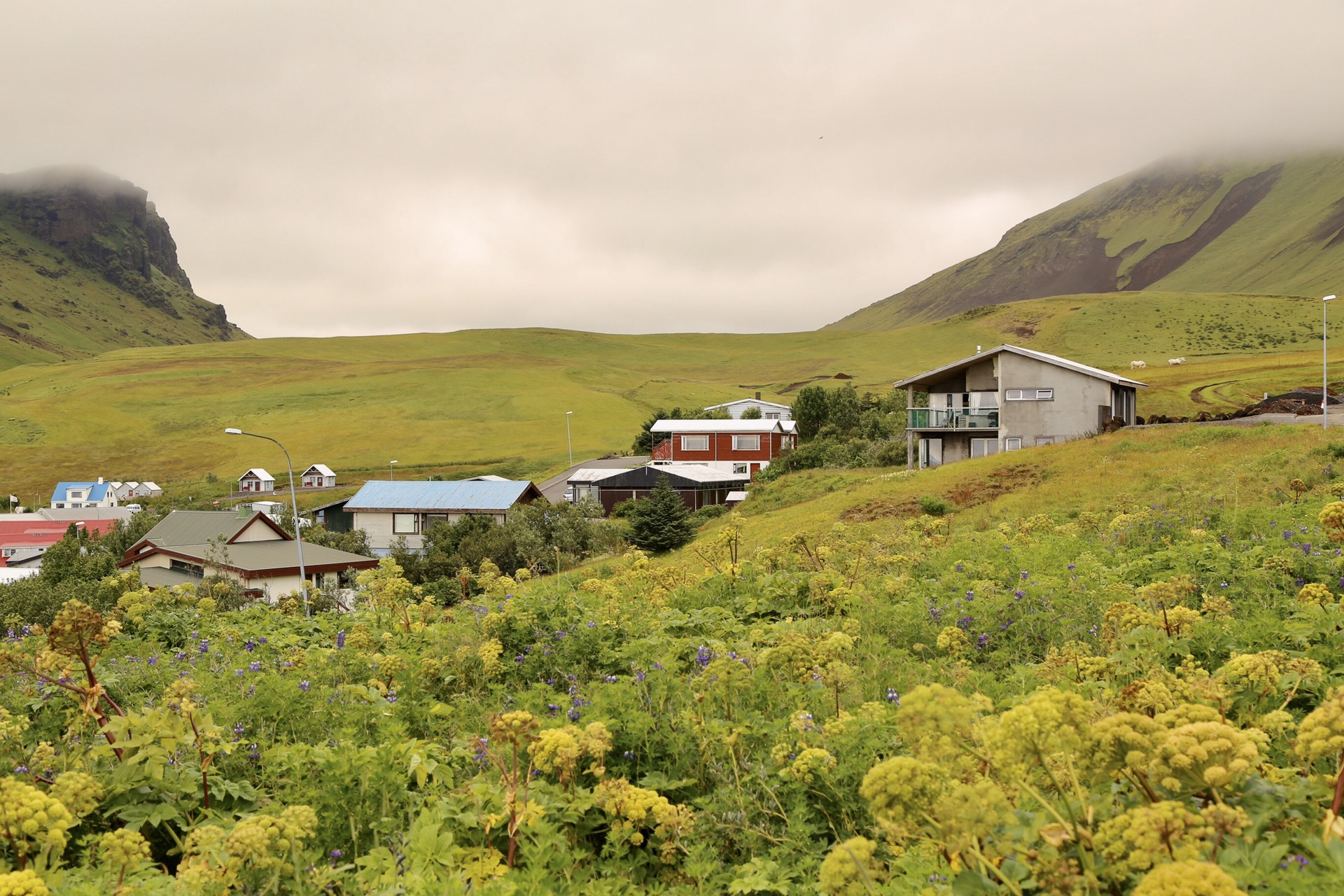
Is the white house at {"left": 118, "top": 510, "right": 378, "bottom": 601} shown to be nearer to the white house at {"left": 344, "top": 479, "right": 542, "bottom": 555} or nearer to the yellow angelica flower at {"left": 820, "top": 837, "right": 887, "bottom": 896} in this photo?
the white house at {"left": 344, "top": 479, "right": 542, "bottom": 555}

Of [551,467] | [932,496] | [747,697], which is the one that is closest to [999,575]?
[747,697]

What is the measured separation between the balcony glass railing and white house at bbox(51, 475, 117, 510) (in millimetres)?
100429

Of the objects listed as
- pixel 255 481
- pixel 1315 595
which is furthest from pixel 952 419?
pixel 255 481

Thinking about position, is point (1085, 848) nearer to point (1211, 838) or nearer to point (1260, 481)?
point (1211, 838)

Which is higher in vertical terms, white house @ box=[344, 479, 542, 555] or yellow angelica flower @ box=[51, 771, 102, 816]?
yellow angelica flower @ box=[51, 771, 102, 816]

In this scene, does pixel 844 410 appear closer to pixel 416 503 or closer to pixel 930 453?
pixel 930 453

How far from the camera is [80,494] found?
10388cm

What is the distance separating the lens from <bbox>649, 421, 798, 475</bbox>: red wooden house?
271ft

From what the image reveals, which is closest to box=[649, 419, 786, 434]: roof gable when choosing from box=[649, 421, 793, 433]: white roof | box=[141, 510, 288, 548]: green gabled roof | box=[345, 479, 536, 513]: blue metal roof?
box=[649, 421, 793, 433]: white roof

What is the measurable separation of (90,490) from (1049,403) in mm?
112751

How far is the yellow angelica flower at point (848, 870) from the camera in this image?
8.35 feet

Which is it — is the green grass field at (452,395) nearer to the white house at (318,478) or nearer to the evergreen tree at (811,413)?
the white house at (318,478)

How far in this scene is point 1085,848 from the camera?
251 cm

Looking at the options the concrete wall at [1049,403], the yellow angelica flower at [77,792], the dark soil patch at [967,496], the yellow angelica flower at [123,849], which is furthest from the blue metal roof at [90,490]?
the yellow angelica flower at [123,849]
